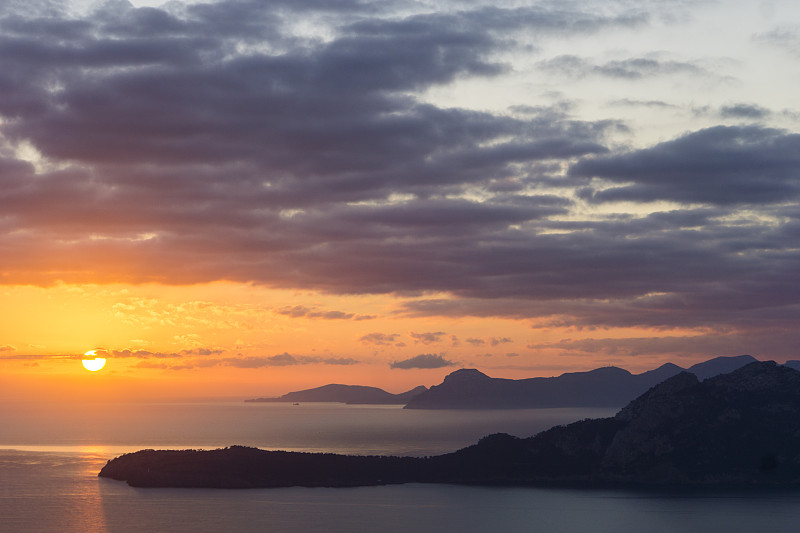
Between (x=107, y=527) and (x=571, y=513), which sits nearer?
(x=107, y=527)

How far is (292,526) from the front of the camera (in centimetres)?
17762

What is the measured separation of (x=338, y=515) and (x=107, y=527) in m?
47.8

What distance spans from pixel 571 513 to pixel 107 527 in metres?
100

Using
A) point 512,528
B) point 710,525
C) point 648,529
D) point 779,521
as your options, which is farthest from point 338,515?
point 779,521

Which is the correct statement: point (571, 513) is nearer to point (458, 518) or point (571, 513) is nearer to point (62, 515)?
point (458, 518)

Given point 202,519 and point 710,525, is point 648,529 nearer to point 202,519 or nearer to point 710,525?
point 710,525

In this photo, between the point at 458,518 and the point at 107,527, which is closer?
the point at 107,527

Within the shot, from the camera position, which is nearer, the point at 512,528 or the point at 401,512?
the point at 512,528

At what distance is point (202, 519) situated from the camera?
187750 mm

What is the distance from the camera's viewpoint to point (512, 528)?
180 meters

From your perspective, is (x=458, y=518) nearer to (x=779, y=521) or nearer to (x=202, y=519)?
(x=202, y=519)

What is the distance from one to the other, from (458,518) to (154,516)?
66.3 metres

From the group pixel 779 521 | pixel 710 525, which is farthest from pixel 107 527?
pixel 779 521

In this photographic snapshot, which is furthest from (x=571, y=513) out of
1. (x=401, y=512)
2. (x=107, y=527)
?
(x=107, y=527)
